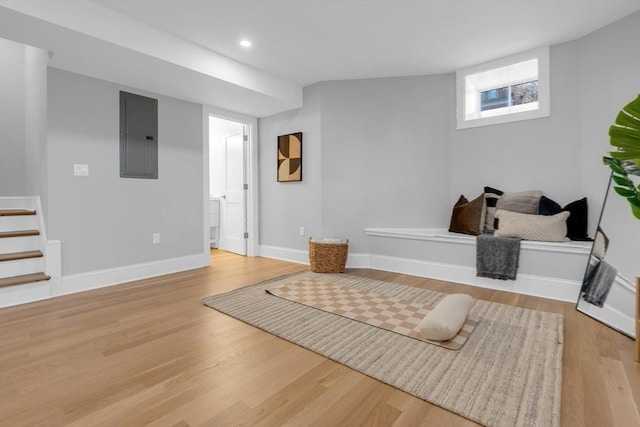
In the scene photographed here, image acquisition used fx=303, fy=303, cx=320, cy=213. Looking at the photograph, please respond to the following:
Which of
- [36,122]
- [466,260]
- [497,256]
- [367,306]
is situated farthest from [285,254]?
[36,122]

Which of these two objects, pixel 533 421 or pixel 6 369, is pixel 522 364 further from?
pixel 6 369

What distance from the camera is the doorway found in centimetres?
484

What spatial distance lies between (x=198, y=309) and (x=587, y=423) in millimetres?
2427

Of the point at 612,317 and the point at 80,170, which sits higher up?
the point at 80,170

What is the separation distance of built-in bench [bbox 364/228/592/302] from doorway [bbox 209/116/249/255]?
7.07 ft

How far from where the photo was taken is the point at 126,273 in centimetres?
334

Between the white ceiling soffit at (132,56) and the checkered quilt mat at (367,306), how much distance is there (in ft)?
7.56

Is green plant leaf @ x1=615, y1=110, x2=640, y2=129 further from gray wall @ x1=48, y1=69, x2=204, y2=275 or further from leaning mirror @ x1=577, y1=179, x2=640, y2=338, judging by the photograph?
gray wall @ x1=48, y1=69, x2=204, y2=275

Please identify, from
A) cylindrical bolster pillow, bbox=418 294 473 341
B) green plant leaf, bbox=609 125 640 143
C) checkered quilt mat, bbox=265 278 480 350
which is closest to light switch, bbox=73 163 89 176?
checkered quilt mat, bbox=265 278 480 350

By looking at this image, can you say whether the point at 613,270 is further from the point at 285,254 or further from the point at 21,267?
the point at 21,267

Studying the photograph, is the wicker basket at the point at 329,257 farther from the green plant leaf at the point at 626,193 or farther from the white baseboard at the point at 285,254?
the green plant leaf at the point at 626,193

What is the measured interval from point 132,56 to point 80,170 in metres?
1.27

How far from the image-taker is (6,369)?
1.62 m

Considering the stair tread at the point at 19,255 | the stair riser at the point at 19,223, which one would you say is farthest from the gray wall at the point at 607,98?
the stair riser at the point at 19,223
